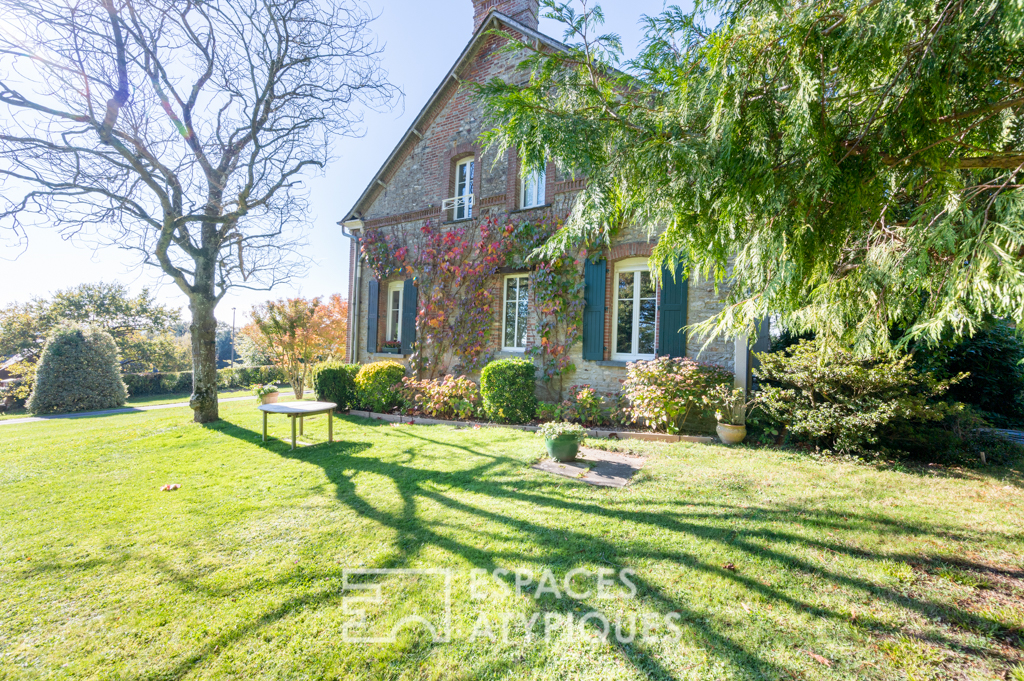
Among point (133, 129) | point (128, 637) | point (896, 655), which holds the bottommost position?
point (128, 637)

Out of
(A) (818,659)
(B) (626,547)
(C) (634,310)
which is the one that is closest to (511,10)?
(C) (634,310)

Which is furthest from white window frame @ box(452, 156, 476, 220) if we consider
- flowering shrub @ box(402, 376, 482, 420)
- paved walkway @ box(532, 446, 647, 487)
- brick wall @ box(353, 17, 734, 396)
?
paved walkway @ box(532, 446, 647, 487)

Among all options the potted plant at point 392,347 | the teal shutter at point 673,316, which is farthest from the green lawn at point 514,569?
the potted plant at point 392,347

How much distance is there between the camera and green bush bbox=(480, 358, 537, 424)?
766 centimetres

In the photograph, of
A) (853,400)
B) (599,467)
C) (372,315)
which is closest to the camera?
(599,467)

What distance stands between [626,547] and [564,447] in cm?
211

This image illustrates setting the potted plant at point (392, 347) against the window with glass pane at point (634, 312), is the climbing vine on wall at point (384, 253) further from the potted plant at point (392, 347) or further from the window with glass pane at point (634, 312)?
the window with glass pane at point (634, 312)

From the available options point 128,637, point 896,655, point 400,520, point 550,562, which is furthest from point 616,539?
point 128,637

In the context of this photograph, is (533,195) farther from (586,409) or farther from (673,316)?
(586,409)

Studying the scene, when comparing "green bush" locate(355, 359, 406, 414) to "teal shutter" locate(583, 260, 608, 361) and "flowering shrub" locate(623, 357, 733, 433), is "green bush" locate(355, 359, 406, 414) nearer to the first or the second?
"teal shutter" locate(583, 260, 608, 361)

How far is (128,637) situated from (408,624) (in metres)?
1.45

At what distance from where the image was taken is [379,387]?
9039 mm

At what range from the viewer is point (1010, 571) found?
2.65 metres

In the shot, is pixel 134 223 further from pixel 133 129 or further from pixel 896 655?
pixel 896 655
